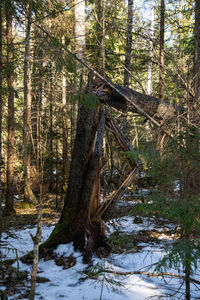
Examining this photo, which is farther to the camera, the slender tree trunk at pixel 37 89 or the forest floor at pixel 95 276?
the slender tree trunk at pixel 37 89

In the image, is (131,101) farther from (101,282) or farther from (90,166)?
(101,282)

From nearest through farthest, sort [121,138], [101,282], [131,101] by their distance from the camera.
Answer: [101,282] → [131,101] → [121,138]

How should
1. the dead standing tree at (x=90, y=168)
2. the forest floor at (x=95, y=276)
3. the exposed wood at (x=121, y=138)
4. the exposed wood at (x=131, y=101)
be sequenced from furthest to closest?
1. the exposed wood at (x=121, y=138)
2. the dead standing tree at (x=90, y=168)
3. the exposed wood at (x=131, y=101)
4. the forest floor at (x=95, y=276)

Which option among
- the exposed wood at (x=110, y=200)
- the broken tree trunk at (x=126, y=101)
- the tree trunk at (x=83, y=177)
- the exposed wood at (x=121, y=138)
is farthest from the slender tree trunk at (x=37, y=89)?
the exposed wood at (x=110, y=200)

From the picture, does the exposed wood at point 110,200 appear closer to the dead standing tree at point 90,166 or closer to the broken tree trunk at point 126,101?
the dead standing tree at point 90,166

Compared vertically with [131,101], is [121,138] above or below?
below

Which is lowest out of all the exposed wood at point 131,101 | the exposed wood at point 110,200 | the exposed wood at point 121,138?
the exposed wood at point 110,200

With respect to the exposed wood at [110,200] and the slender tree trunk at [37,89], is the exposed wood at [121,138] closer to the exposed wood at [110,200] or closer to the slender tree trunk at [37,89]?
the exposed wood at [110,200]

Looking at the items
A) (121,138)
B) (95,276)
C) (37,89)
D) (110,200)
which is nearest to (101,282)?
(95,276)

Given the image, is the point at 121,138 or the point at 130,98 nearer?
the point at 130,98

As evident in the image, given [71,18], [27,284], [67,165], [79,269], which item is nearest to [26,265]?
[27,284]

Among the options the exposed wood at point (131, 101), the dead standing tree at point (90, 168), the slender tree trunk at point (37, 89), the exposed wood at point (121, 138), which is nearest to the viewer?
the slender tree trunk at point (37, 89)

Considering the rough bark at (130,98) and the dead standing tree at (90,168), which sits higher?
the rough bark at (130,98)

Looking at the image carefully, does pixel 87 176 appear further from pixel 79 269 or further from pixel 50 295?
pixel 50 295
